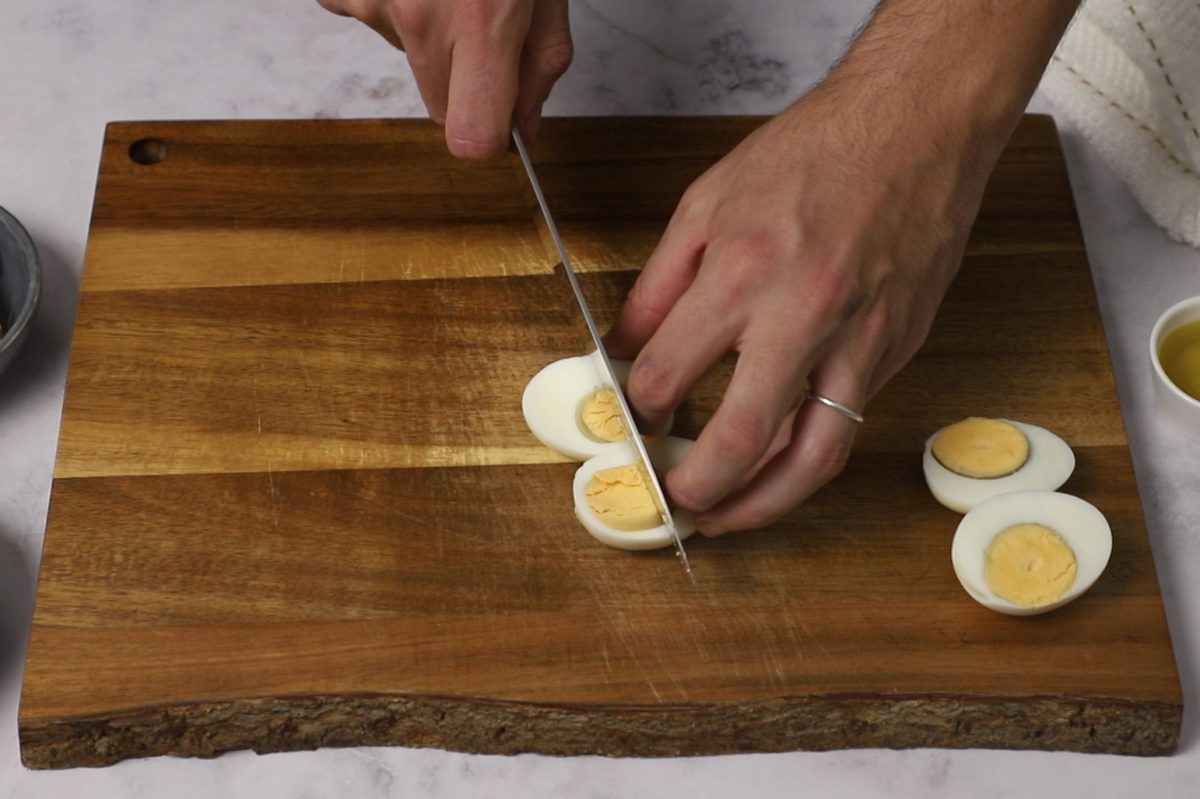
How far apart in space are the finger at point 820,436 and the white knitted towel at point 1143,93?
1152mm

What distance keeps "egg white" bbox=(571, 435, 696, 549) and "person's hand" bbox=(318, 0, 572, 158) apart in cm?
53

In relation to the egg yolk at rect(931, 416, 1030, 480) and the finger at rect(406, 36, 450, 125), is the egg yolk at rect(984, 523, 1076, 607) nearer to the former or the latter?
the egg yolk at rect(931, 416, 1030, 480)

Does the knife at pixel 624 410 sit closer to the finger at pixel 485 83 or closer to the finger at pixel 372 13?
the finger at pixel 485 83

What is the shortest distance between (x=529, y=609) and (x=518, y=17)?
0.94 meters

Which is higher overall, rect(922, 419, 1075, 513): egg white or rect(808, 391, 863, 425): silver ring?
rect(808, 391, 863, 425): silver ring

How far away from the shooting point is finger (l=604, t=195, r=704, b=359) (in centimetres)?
230

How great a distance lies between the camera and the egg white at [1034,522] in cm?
238

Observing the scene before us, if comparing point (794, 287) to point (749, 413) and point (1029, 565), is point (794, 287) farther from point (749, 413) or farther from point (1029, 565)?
point (1029, 565)

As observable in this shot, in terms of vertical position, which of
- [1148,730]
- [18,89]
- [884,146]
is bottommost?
[18,89]

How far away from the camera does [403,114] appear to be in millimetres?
3379

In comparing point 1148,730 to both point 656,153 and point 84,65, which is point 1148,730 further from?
point 84,65

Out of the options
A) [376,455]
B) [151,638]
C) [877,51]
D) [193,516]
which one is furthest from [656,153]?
[151,638]

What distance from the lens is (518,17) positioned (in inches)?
92.5

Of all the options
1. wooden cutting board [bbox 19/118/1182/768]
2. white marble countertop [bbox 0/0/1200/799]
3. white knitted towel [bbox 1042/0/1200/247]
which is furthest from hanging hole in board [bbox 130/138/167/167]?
white knitted towel [bbox 1042/0/1200/247]
